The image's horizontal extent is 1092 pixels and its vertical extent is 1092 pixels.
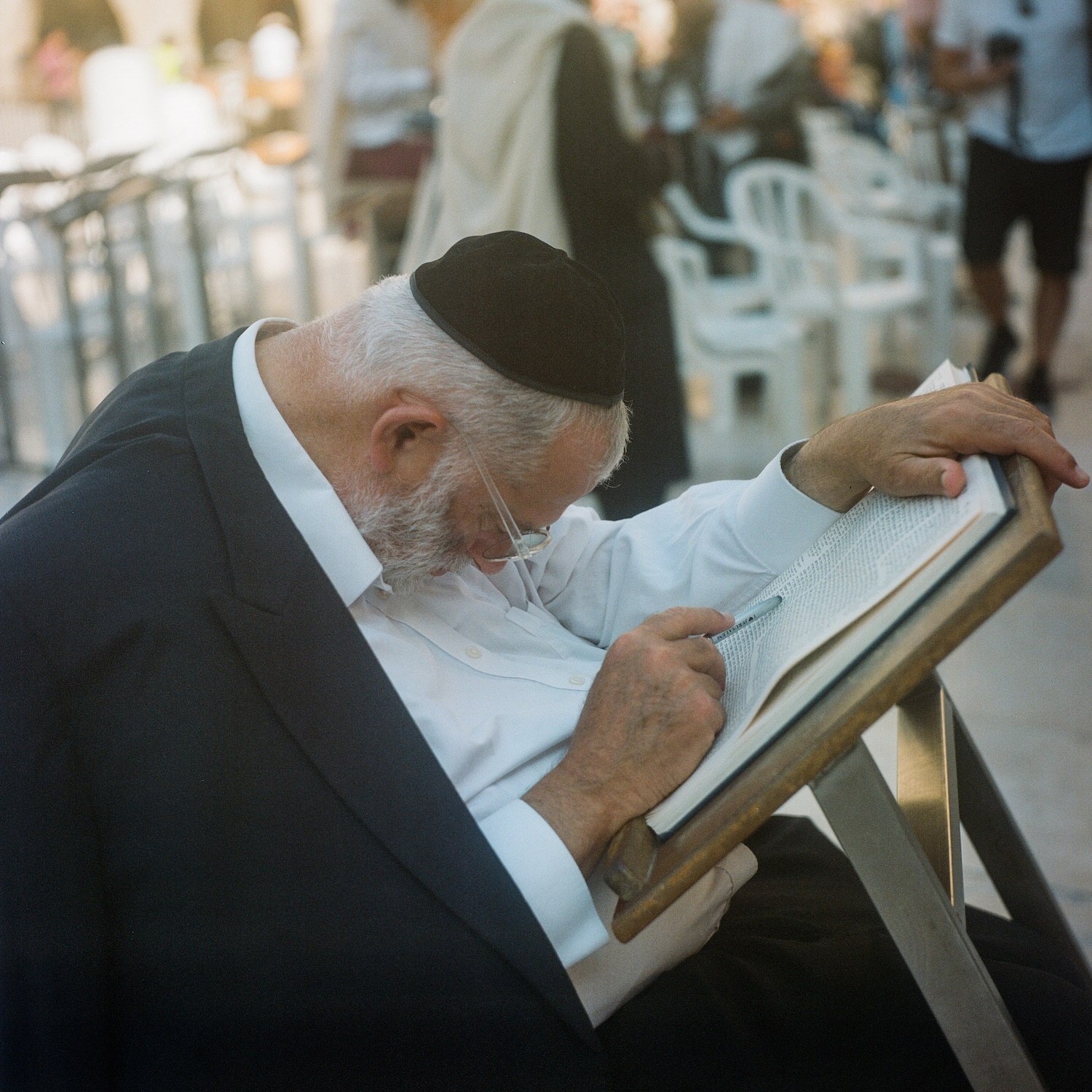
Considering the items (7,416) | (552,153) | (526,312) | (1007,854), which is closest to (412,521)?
(526,312)

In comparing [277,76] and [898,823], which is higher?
[898,823]

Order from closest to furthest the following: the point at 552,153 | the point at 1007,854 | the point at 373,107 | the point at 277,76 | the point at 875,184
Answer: the point at 1007,854 → the point at 552,153 → the point at 373,107 → the point at 875,184 → the point at 277,76

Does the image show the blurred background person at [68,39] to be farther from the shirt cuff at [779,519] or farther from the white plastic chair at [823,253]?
the shirt cuff at [779,519]

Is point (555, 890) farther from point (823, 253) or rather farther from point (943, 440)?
point (823, 253)

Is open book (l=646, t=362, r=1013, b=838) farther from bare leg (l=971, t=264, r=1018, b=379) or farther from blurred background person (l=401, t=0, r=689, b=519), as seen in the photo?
bare leg (l=971, t=264, r=1018, b=379)

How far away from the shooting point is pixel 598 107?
9.62ft

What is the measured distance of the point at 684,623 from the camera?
116 cm

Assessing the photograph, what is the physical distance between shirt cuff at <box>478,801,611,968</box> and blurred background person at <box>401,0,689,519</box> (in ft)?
6.28

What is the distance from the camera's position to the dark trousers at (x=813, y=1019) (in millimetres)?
1102

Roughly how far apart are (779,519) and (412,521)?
1.50ft

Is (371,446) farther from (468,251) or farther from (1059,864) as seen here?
(1059,864)

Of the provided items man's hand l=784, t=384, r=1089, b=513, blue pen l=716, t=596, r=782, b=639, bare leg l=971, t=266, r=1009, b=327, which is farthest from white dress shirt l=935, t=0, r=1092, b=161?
blue pen l=716, t=596, r=782, b=639

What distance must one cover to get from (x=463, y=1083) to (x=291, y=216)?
16.3 feet

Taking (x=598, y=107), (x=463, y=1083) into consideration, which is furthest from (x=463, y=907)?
(x=598, y=107)
